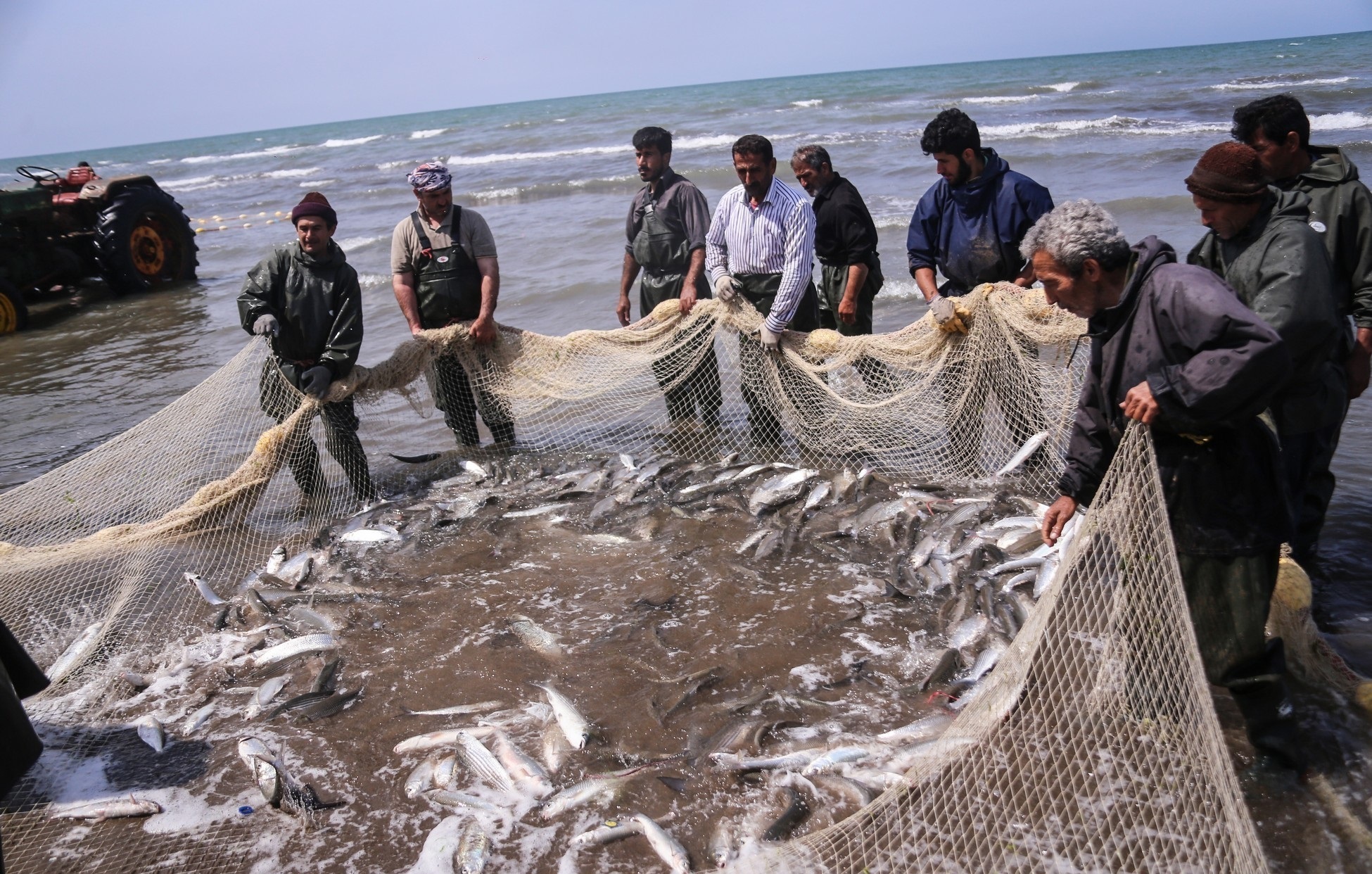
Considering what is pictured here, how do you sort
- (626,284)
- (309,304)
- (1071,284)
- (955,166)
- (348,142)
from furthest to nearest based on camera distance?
(348,142) < (626,284) < (309,304) < (955,166) < (1071,284)

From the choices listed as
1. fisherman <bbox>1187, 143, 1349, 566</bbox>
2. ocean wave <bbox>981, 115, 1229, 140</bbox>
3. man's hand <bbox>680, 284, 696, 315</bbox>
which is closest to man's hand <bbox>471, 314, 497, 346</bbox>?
man's hand <bbox>680, 284, 696, 315</bbox>

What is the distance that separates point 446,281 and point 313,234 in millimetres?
1025

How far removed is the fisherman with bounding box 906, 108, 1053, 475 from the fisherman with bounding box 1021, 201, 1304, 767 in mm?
2220

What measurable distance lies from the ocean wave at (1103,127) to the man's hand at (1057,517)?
21146mm

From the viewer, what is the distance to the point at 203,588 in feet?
18.8

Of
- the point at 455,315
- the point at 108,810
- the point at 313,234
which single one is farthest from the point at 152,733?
the point at 455,315

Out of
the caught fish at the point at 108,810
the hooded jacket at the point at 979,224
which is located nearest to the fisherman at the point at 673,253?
the hooded jacket at the point at 979,224

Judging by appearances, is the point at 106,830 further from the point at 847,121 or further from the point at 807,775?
the point at 847,121

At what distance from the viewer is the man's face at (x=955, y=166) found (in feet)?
18.2

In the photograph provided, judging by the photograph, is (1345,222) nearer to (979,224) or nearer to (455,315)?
(979,224)

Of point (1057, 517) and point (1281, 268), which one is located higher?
point (1281, 268)

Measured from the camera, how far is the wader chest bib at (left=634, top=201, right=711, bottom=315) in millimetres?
6992

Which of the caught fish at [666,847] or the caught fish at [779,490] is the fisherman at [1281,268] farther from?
the caught fish at [779,490]

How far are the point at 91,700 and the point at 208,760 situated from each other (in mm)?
1059
